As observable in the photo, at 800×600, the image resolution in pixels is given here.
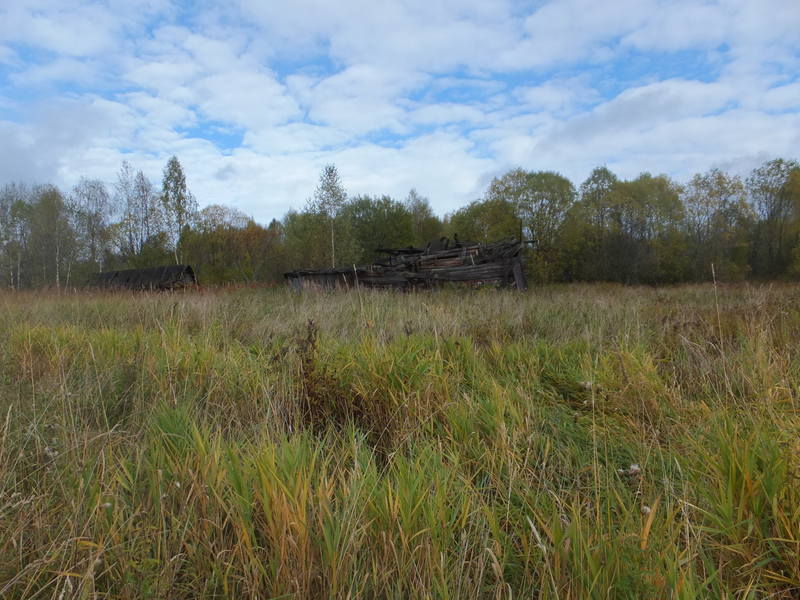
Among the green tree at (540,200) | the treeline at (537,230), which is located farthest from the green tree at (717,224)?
the green tree at (540,200)

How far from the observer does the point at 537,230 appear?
41.2 m

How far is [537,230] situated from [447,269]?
27.8 m

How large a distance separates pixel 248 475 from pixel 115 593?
1.73 ft

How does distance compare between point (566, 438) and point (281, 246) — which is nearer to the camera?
point (566, 438)

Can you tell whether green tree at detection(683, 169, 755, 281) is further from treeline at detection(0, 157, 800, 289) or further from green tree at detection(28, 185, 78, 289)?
green tree at detection(28, 185, 78, 289)

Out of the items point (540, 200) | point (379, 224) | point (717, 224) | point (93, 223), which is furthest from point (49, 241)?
point (717, 224)

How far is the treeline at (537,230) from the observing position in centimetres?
3519

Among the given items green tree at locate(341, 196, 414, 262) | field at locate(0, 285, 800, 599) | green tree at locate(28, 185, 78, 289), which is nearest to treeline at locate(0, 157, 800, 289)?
green tree at locate(28, 185, 78, 289)

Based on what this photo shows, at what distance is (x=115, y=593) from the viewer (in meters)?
1.39

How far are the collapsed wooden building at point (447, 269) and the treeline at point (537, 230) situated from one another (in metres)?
16.5

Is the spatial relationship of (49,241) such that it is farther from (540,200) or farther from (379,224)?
(540,200)

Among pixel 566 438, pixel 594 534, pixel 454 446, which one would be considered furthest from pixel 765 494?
pixel 454 446

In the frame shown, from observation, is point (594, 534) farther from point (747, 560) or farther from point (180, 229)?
point (180, 229)

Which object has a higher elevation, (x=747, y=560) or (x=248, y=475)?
(x=248, y=475)
